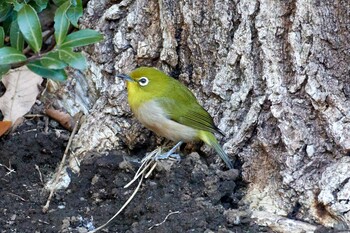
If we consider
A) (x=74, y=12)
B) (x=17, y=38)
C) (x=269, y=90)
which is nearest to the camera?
(x=269, y=90)

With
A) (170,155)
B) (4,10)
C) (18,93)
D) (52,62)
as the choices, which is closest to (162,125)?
(170,155)

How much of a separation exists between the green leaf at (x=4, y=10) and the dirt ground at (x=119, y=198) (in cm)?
102

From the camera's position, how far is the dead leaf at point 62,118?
579cm

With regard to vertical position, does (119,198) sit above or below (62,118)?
above

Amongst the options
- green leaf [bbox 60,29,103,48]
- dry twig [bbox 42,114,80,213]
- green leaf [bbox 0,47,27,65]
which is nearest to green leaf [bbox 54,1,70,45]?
green leaf [bbox 60,29,103,48]

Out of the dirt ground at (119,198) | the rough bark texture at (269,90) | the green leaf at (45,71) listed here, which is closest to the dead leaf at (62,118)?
the rough bark texture at (269,90)

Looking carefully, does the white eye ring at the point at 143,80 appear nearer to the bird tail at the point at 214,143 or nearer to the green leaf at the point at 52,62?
the bird tail at the point at 214,143

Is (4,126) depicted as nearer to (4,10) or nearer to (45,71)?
(45,71)

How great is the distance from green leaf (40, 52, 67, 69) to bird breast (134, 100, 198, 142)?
0.77 meters

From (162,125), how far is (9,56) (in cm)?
118

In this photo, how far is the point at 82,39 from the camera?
4.98m

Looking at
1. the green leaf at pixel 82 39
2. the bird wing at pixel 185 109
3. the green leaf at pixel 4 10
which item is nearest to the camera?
the green leaf at pixel 82 39

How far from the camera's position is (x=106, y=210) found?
4867 millimetres

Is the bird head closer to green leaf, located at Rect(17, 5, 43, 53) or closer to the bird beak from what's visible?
the bird beak
